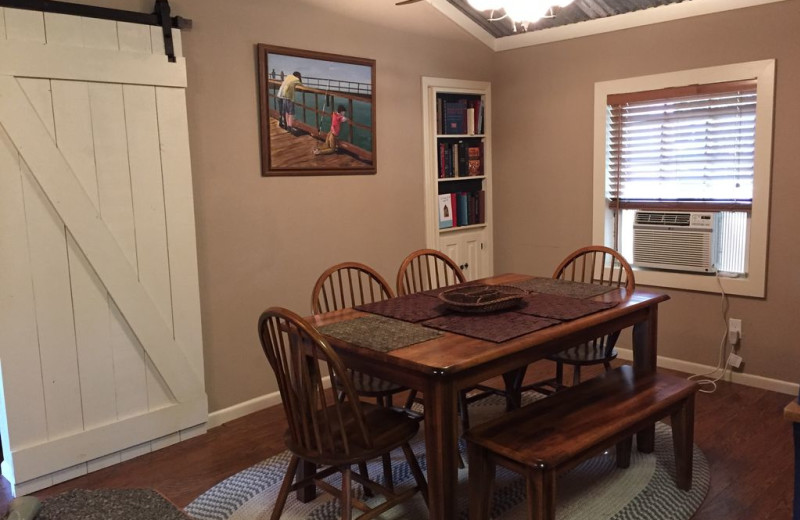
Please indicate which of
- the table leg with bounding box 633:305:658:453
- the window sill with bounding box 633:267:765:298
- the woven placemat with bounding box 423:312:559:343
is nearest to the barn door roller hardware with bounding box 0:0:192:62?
the woven placemat with bounding box 423:312:559:343

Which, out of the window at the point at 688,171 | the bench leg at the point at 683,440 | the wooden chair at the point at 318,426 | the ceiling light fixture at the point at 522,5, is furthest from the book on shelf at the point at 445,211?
the wooden chair at the point at 318,426

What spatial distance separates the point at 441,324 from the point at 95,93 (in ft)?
5.92

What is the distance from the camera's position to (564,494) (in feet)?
8.09

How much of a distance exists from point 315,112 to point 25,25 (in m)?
1.47

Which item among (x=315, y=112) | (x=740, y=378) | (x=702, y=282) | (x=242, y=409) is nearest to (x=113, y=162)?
(x=315, y=112)

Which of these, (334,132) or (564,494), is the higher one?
(334,132)

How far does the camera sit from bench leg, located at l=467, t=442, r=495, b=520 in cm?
204

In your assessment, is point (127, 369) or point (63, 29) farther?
point (127, 369)

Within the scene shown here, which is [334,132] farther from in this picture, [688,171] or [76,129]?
[688,171]

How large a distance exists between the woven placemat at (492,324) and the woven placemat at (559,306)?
0.07m

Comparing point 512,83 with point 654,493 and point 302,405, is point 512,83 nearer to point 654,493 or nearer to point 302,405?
point 654,493

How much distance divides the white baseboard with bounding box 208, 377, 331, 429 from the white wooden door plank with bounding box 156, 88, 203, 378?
311 mm

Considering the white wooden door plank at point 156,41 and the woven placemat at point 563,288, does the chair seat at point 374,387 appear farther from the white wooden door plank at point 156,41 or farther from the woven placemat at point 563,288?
the white wooden door plank at point 156,41

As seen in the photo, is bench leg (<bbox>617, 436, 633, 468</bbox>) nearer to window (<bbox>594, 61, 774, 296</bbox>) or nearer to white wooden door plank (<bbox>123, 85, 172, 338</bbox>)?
window (<bbox>594, 61, 774, 296</bbox>)
